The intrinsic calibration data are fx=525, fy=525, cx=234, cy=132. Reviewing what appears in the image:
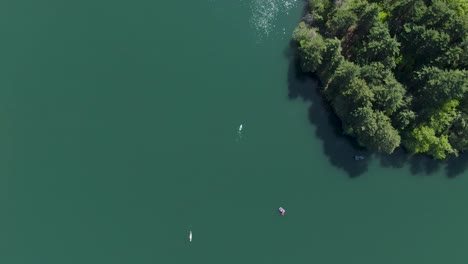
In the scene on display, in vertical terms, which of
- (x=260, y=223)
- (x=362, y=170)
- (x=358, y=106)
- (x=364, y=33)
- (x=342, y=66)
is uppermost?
(x=364, y=33)

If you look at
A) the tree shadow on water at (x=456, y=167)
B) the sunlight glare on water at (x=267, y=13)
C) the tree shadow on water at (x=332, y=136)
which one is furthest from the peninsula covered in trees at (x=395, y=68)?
the sunlight glare on water at (x=267, y=13)

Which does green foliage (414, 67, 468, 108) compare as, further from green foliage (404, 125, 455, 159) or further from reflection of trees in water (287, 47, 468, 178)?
reflection of trees in water (287, 47, 468, 178)

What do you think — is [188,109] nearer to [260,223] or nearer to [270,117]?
[270,117]

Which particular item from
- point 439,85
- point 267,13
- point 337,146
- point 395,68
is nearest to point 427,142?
point 439,85

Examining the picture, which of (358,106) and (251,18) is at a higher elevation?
(251,18)

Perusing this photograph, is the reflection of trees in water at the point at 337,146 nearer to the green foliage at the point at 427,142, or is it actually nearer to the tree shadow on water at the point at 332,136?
the tree shadow on water at the point at 332,136

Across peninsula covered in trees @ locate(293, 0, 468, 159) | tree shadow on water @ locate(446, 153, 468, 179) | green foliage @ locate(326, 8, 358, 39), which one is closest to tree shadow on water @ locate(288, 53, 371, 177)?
peninsula covered in trees @ locate(293, 0, 468, 159)

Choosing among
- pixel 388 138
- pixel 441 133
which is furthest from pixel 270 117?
pixel 441 133
